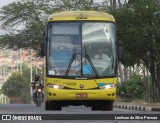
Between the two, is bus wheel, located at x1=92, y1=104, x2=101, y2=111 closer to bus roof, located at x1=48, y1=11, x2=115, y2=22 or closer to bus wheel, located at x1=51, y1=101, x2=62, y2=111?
bus wheel, located at x1=51, y1=101, x2=62, y2=111

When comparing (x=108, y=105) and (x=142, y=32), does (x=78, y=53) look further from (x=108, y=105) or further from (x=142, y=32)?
(x=142, y=32)

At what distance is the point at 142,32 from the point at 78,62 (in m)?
13.8

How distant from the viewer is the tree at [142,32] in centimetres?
3228

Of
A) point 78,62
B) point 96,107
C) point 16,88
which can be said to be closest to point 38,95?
point 96,107

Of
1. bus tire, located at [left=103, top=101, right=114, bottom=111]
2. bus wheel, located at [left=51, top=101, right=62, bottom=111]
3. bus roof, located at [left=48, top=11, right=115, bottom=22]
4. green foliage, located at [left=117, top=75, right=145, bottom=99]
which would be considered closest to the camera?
bus roof, located at [left=48, top=11, right=115, bottom=22]

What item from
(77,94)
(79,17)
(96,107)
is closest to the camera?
(77,94)

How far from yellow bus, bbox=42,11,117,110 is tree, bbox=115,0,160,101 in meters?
13.0

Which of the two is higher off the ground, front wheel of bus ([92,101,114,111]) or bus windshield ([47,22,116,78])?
bus windshield ([47,22,116,78])

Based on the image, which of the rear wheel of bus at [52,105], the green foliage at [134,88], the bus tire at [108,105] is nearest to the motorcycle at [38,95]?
the rear wheel of bus at [52,105]

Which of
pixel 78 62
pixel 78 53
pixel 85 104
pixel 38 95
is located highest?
pixel 78 53

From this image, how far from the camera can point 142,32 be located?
106 feet

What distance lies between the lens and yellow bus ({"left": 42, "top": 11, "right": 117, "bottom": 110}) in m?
18.9

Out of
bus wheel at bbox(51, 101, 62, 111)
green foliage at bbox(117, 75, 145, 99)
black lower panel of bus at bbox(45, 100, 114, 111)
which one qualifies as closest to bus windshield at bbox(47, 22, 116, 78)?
black lower panel of bus at bbox(45, 100, 114, 111)

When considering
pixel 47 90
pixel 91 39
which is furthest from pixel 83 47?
pixel 47 90
